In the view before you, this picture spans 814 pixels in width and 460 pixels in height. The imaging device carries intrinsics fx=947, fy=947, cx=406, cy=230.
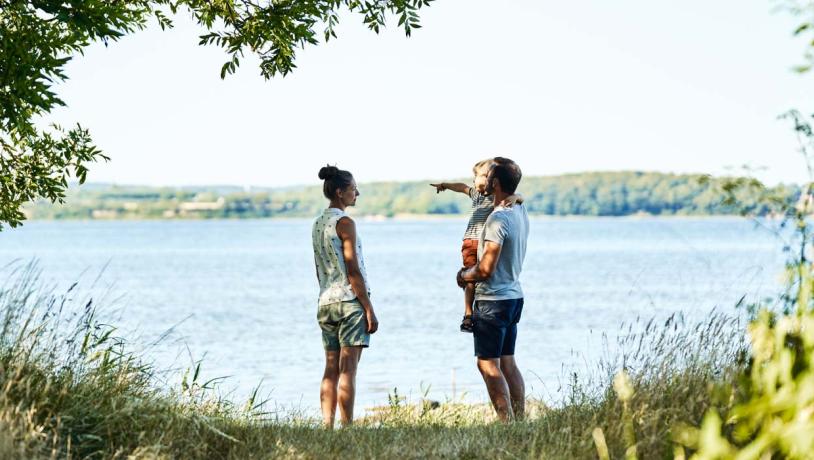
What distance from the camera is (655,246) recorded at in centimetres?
10012

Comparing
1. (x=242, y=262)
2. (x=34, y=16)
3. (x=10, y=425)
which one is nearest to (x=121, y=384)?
(x=10, y=425)

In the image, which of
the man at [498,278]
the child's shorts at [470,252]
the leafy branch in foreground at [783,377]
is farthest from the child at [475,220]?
the leafy branch in foreground at [783,377]

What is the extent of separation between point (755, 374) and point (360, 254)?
13.6 ft

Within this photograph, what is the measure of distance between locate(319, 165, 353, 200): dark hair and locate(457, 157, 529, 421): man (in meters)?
1.05

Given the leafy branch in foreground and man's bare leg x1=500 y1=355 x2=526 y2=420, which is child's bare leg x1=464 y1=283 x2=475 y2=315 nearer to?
man's bare leg x1=500 y1=355 x2=526 y2=420

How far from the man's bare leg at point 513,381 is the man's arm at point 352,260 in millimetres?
1143

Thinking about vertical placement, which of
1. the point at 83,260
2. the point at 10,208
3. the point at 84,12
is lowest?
the point at 83,260

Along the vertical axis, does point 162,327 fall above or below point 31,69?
below

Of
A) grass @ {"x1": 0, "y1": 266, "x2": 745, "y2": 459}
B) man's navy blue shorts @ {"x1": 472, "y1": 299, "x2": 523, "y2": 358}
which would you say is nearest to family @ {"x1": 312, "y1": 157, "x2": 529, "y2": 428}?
man's navy blue shorts @ {"x1": 472, "y1": 299, "x2": 523, "y2": 358}

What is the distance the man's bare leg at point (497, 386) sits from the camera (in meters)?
7.02

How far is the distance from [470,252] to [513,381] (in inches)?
42.0

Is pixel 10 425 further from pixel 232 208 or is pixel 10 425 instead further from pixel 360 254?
pixel 232 208

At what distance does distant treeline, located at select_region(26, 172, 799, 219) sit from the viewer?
155ft

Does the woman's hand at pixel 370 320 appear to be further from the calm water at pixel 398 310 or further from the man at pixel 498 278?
the calm water at pixel 398 310
